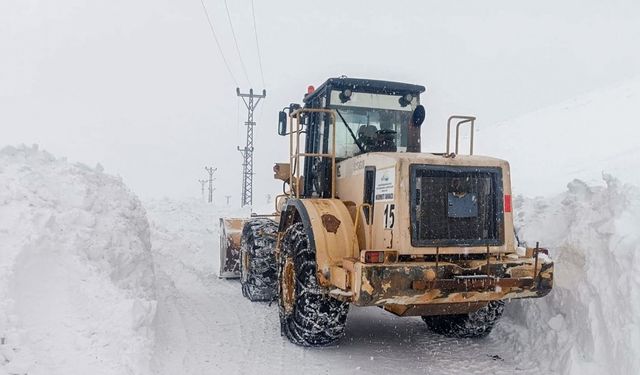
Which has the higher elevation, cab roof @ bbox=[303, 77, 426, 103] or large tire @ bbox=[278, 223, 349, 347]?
cab roof @ bbox=[303, 77, 426, 103]

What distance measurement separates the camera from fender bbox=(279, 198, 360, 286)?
5336 millimetres

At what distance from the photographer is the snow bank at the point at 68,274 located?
4.25 metres

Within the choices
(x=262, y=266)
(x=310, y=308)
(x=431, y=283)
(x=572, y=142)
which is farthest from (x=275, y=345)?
(x=572, y=142)

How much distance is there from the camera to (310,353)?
5691 millimetres

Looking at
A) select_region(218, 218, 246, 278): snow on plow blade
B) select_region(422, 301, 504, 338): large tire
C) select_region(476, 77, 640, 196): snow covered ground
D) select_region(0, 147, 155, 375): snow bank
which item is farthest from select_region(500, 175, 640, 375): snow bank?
select_region(218, 218, 246, 278): snow on plow blade

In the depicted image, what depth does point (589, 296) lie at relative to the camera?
16.5ft

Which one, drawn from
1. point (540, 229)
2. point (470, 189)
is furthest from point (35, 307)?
point (540, 229)

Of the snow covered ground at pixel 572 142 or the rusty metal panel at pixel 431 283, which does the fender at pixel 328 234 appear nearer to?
the rusty metal panel at pixel 431 283

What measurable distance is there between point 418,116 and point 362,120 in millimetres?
672

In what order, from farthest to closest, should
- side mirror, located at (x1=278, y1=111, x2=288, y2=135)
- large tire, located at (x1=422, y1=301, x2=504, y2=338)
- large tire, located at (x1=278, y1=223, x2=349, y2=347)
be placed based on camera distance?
side mirror, located at (x1=278, y1=111, x2=288, y2=135), large tire, located at (x1=422, y1=301, x2=504, y2=338), large tire, located at (x1=278, y1=223, x2=349, y2=347)

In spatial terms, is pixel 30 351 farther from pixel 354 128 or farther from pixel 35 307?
pixel 354 128

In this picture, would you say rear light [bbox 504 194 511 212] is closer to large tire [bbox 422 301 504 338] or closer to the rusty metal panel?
the rusty metal panel

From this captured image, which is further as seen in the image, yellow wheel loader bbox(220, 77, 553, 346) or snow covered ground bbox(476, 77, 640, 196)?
snow covered ground bbox(476, 77, 640, 196)

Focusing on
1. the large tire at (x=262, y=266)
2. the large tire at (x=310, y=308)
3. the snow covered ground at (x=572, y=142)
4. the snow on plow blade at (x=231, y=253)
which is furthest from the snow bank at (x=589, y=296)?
the snow on plow blade at (x=231, y=253)
